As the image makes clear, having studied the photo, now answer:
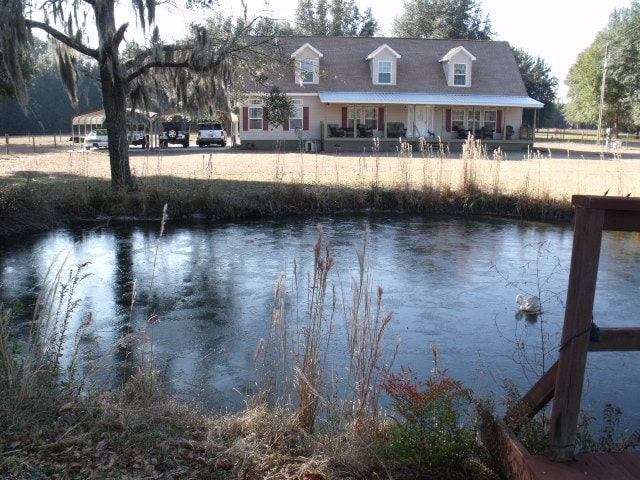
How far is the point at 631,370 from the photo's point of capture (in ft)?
21.6

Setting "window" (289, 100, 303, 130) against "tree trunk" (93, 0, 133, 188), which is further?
"window" (289, 100, 303, 130)

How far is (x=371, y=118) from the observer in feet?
118

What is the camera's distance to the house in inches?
1359

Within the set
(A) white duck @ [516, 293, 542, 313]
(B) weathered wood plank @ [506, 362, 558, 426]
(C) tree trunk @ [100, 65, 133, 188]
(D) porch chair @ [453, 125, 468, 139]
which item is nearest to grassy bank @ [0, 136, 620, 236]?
(C) tree trunk @ [100, 65, 133, 188]

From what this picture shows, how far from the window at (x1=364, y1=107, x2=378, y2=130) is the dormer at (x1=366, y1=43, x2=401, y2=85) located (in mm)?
1523

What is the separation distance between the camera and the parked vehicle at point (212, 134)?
3812cm

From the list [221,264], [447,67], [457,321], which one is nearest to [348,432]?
[457,321]

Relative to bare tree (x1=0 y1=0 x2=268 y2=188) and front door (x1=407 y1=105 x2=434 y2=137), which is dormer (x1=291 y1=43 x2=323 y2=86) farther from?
bare tree (x1=0 y1=0 x2=268 y2=188)

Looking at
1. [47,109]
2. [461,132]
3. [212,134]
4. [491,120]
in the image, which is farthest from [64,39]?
[47,109]

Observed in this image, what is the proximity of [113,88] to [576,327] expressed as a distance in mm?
14275

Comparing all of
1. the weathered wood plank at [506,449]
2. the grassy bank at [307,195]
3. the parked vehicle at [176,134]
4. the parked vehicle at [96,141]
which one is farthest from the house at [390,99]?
the weathered wood plank at [506,449]

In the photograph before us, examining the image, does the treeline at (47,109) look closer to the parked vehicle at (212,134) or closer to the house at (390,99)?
the parked vehicle at (212,134)

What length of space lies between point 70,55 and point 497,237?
10.5m

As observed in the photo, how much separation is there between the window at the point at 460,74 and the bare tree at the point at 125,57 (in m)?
22.5
